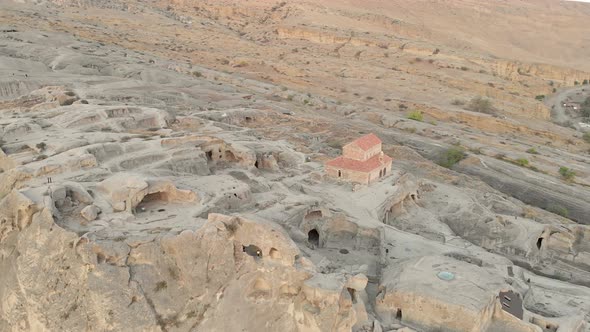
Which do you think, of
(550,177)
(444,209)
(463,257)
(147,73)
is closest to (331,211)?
(463,257)

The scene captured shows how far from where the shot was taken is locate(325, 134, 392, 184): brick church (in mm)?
43000

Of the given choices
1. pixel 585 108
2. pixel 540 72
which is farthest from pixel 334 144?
pixel 540 72

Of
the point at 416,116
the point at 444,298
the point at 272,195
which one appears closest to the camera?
the point at 444,298

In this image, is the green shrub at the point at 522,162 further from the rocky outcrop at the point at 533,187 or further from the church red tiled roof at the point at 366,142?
the church red tiled roof at the point at 366,142

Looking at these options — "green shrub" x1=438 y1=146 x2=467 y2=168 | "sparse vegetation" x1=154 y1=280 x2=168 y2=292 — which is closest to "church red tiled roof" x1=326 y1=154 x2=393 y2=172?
"green shrub" x1=438 y1=146 x2=467 y2=168

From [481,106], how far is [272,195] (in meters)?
57.2

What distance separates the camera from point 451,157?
6153 cm

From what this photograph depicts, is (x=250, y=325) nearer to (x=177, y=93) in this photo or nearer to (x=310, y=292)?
(x=310, y=292)

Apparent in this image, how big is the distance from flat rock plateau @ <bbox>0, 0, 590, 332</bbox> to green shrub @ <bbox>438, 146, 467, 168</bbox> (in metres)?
0.20

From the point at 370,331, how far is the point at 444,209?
21997 mm

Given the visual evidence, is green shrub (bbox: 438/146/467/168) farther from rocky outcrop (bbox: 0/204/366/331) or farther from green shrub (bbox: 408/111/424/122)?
rocky outcrop (bbox: 0/204/366/331)

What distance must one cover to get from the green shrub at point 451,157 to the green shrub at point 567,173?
1085 cm

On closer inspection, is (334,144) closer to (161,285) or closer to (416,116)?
(416,116)

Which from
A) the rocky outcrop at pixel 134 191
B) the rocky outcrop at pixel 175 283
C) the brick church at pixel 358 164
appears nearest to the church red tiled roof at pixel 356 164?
the brick church at pixel 358 164
